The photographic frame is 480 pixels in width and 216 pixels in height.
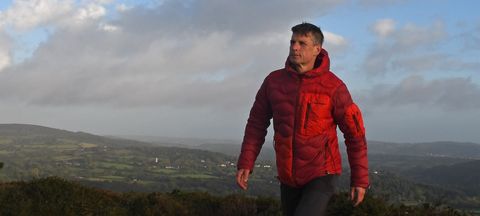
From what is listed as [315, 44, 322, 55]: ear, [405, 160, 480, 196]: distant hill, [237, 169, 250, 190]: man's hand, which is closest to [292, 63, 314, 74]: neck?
[315, 44, 322, 55]: ear

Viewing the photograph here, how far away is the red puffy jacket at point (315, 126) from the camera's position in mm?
4875

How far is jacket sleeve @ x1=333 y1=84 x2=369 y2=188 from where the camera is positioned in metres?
4.83

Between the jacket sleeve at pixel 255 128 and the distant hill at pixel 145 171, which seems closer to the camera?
the jacket sleeve at pixel 255 128

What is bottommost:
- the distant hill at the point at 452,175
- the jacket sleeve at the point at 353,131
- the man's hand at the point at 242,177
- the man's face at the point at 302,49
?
the distant hill at the point at 452,175

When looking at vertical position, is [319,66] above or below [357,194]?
above

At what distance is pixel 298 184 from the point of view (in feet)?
16.4

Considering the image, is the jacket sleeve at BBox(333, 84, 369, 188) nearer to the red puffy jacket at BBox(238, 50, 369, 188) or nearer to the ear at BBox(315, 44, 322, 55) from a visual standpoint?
the red puffy jacket at BBox(238, 50, 369, 188)

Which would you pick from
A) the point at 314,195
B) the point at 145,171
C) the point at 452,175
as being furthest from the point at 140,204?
the point at 452,175

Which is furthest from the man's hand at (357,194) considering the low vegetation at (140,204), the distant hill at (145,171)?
the distant hill at (145,171)

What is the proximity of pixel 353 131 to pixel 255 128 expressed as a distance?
110 centimetres

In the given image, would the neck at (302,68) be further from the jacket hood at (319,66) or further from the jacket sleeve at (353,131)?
the jacket sleeve at (353,131)

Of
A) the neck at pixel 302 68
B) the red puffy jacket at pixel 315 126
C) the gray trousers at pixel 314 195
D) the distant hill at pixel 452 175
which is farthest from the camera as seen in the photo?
the distant hill at pixel 452 175

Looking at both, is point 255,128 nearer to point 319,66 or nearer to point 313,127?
point 313,127

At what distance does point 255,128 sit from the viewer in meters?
5.44
